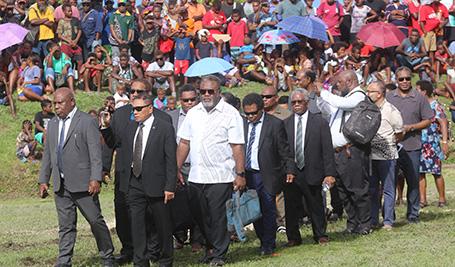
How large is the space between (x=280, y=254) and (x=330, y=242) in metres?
0.94

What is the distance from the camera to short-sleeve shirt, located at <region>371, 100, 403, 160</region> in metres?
14.0

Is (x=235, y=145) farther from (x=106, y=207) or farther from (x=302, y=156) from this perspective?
(x=106, y=207)

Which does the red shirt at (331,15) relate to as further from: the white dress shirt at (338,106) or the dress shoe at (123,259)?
the dress shoe at (123,259)

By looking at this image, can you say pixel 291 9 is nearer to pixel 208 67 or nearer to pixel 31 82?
pixel 208 67


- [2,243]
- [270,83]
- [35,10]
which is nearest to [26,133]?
[35,10]

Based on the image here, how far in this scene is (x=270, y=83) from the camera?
26906 mm

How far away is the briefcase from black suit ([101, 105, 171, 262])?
0.98 metres

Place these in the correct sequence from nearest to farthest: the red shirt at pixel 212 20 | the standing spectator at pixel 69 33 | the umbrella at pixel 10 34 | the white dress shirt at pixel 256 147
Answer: the white dress shirt at pixel 256 147, the umbrella at pixel 10 34, the standing spectator at pixel 69 33, the red shirt at pixel 212 20

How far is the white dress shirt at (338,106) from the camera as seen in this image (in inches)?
527

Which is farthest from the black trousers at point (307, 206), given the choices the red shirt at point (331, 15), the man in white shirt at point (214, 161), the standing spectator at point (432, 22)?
the standing spectator at point (432, 22)

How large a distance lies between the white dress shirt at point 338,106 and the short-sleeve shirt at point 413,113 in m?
1.54

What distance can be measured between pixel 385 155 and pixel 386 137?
0.82 feet

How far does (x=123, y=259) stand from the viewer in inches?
492

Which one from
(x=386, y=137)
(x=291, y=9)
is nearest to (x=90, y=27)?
(x=291, y=9)
